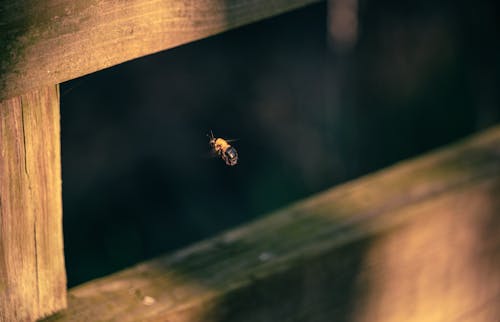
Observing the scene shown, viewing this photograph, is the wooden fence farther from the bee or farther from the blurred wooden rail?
the bee

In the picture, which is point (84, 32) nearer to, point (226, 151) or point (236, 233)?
point (236, 233)

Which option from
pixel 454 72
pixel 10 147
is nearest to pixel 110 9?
pixel 10 147

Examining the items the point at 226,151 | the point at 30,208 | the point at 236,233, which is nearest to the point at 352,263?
the point at 236,233

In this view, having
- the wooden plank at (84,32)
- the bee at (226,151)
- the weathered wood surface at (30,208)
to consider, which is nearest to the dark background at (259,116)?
the bee at (226,151)

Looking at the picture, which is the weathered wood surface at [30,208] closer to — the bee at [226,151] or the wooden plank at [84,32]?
the wooden plank at [84,32]

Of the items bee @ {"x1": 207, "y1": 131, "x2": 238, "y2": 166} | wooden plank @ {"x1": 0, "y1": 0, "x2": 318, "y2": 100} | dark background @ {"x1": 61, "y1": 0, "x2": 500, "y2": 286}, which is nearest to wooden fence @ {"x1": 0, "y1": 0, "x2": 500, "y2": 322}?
wooden plank @ {"x1": 0, "y1": 0, "x2": 318, "y2": 100}
